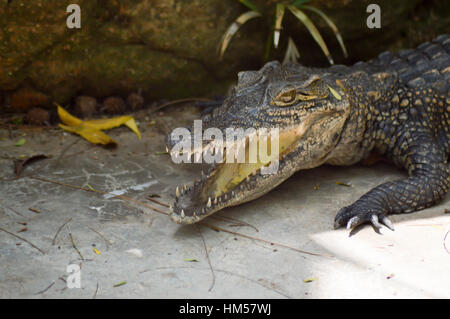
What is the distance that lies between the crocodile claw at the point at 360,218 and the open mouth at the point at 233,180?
1.68 ft

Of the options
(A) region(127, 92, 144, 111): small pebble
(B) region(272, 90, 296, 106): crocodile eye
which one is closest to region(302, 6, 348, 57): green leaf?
(B) region(272, 90, 296, 106): crocodile eye

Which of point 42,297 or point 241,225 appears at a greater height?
point 241,225

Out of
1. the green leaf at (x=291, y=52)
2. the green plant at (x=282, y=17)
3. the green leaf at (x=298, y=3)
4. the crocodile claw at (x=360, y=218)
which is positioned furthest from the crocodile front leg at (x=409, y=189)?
the green leaf at (x=298, y=3)

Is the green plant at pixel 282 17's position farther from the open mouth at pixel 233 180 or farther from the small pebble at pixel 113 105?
the open mouth at pixel 233 180

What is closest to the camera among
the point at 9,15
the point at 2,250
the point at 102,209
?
the point at 2,250

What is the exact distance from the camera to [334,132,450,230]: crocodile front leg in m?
3.00

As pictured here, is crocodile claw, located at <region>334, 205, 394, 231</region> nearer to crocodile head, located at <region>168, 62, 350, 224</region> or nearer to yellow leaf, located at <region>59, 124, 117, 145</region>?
crocodile head, located at <region>168, 62, 350, 224</region>

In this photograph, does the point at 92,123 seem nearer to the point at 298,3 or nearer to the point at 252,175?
the point at 252,175

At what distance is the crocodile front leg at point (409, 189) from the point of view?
300cm

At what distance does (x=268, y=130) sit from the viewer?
3.12 metres

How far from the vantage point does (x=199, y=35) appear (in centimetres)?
446
